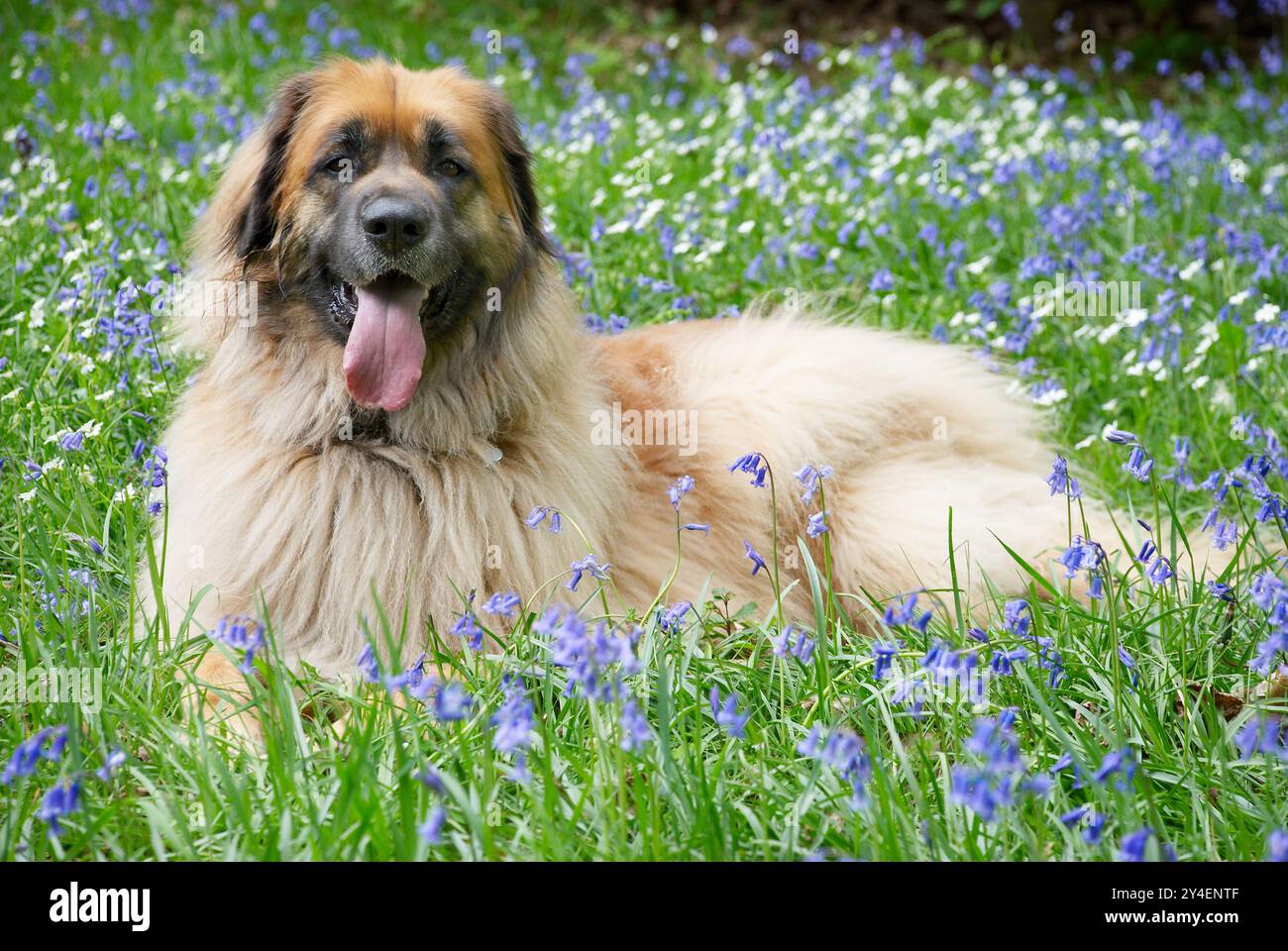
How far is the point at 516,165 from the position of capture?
3.84 m

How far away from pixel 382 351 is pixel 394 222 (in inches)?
14.3

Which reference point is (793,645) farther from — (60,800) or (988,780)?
(60,800)

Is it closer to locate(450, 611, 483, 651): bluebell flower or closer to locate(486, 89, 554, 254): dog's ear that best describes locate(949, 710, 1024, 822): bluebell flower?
locate(450, 611, 483, 651): bluebell flower

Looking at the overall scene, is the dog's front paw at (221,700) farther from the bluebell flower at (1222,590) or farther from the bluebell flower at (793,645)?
the bluebell flower at (1222,590)

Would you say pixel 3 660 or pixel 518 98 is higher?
pixel 518 98

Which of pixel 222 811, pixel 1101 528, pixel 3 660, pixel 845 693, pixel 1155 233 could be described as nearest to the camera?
pixel 222 811

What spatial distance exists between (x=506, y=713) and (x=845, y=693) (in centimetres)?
119

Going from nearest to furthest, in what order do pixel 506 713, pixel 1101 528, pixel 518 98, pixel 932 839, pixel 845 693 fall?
pixel 506 713, pixel 932 839, pixel 845 693, pixel 1101 528, pixel 518 98

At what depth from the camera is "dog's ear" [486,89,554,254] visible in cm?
376

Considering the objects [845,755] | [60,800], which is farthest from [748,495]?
[60,800]

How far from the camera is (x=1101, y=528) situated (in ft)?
13.7

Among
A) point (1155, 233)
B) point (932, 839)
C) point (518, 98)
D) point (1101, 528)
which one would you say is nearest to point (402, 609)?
point (932, 839)

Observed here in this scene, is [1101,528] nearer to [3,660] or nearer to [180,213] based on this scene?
[3,660]
